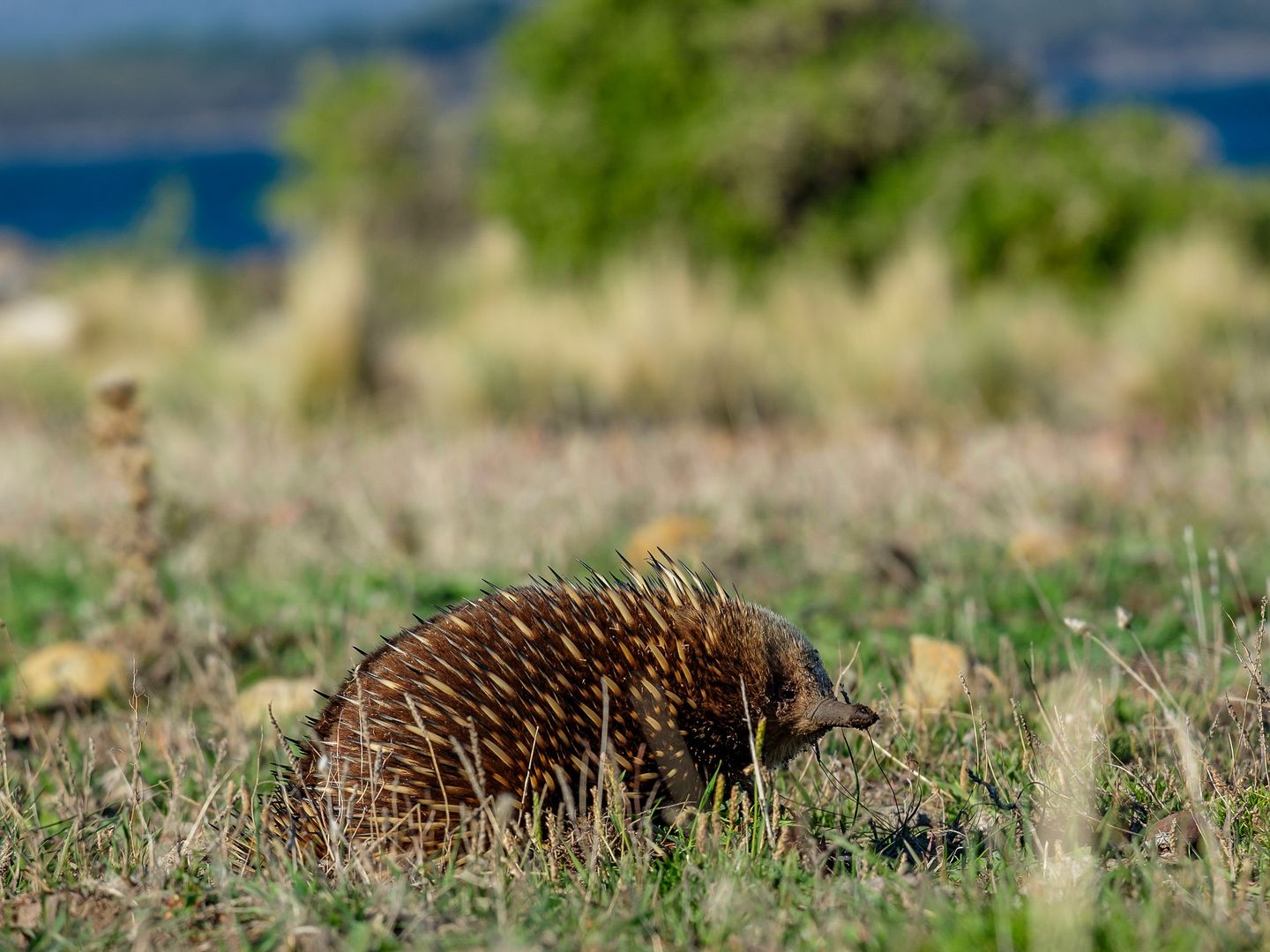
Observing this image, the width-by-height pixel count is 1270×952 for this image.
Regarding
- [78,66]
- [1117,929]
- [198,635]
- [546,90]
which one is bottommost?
[1117,929]

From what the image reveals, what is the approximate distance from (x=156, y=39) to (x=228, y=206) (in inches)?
4355

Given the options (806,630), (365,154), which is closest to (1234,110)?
(365,154)

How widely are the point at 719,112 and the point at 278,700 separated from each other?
1105 cm

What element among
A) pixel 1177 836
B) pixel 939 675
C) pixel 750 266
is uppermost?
pixel 750 266

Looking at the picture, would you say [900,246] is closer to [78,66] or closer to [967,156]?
[967,156]

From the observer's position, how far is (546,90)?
49.9 ft

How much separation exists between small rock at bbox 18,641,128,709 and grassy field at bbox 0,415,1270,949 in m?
0.09

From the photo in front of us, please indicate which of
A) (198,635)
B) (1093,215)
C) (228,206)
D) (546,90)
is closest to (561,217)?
(546,90)

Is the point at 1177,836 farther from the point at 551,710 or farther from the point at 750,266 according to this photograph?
the point at 750,266

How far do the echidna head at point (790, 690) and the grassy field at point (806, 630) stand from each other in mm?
107

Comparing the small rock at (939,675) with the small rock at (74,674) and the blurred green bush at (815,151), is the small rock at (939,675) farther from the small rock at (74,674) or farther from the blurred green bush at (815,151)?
the blurred green bush at (815,151)

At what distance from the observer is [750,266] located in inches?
557

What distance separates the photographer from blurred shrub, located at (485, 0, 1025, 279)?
45.2ft

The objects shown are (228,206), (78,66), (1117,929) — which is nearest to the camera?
(1117,929)
